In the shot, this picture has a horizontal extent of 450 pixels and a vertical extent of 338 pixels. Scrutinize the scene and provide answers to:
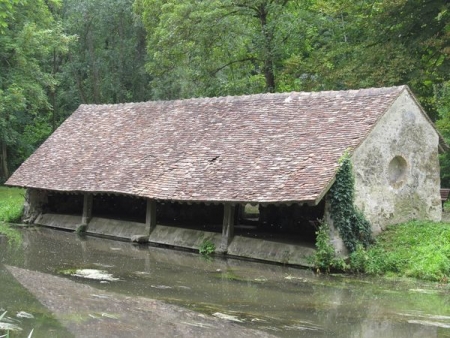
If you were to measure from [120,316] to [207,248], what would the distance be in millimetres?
7212

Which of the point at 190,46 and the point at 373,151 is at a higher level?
the point at 190,46

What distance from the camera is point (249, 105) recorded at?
756 inches

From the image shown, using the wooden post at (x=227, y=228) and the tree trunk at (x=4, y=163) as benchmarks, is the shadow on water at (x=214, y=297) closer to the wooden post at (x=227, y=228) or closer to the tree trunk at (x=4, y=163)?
the wooden post at (x=227, y=228)

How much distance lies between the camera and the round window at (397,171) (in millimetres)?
16078

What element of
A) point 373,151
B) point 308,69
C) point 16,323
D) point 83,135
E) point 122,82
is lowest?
point 16,323

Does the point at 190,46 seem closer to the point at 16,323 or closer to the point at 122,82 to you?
the point at 122,82

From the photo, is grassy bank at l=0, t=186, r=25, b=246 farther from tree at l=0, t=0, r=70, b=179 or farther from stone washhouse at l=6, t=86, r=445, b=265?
tree at l=0, t=0, r=70, b=179

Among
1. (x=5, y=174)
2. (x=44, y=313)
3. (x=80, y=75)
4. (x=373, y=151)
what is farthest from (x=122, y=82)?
(x=44, y=313)

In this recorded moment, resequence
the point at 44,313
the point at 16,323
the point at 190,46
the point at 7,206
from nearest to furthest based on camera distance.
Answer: the point at 16,323 < the point at 44,313 < the point at 7,206 < the point at 190,46

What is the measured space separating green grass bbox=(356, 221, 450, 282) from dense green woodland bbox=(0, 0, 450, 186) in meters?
8.78

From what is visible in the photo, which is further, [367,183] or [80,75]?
[80,75]

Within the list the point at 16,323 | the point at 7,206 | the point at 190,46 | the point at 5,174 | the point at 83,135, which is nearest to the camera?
the point at 16,323

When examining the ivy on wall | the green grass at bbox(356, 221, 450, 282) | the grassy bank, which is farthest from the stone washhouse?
the grassy bank

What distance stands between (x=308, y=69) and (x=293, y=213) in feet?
32.6
